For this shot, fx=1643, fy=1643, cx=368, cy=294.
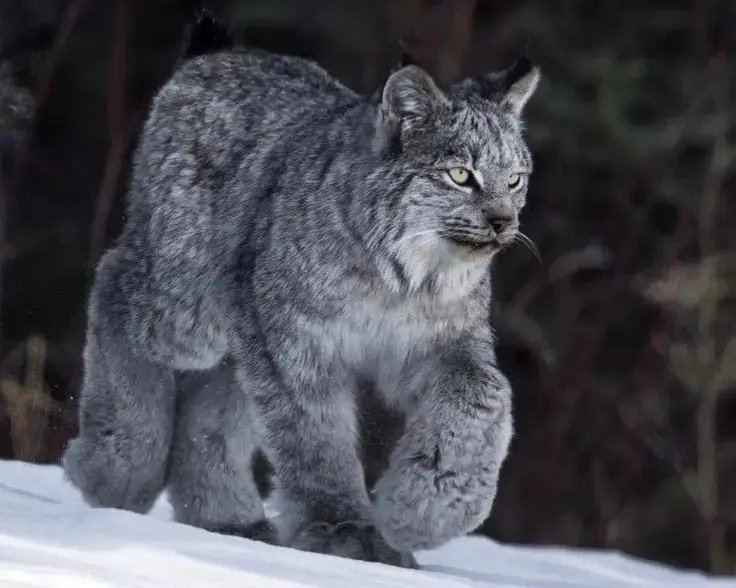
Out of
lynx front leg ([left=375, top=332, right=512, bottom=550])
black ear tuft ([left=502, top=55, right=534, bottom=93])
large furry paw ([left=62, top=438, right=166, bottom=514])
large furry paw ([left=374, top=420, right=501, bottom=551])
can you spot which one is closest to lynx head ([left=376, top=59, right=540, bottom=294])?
black ear tuft ([left=502, top=55, right=534, bottom=93])

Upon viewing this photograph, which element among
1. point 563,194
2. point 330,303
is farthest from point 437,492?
point 563,194

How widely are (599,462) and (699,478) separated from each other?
1.04 meters

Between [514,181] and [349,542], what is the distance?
1050 mm

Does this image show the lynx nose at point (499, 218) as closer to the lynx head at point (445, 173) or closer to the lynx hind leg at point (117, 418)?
the lynx head at point (445, 173)

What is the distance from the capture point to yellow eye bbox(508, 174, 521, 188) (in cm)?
436

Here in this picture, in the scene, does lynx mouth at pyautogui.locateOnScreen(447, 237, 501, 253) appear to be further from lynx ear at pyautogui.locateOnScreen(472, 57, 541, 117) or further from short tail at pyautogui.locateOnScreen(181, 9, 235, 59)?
short tail at pyautogui.locateOnScreen(181, 9, 235, 59)

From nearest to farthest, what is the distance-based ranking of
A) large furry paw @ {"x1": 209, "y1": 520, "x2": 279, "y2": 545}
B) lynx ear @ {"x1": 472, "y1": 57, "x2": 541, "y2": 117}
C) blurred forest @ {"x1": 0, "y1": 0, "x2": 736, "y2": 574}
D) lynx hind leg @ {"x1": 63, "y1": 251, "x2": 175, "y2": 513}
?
lynx ear @ {"x1": 472, "y1": 57, "x2": 541, "y2": 117} < large furry paw @ {"x1": 209, "y1": 520, "x2": 279, "y2": 545} < lynx hind leg @ {"x1": 63, "y1": 251, "x2": 175, "y2": 513} < blurred forest @ {"x1": 0, "y1": 0, "x2": 736, "y2": 574}

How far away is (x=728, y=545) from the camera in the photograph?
895cm

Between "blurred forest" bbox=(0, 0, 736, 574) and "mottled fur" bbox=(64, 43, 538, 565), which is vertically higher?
"mottled fur" bbox=(64, 43, 538, 565)

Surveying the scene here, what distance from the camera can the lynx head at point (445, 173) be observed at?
4.25 metres

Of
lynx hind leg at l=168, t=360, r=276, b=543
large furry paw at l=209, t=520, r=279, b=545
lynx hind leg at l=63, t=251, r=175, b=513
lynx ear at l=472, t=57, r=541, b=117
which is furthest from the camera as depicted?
lynx hind leg at l=168, t=360, r=276, b=543

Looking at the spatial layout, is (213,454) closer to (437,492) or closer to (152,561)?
(437,492)

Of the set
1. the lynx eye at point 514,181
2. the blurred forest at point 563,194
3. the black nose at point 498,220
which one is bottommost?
the blurred forest at point 563,194

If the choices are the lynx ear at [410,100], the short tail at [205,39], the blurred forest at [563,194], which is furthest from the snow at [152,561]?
the blurred forest at [563,194]
